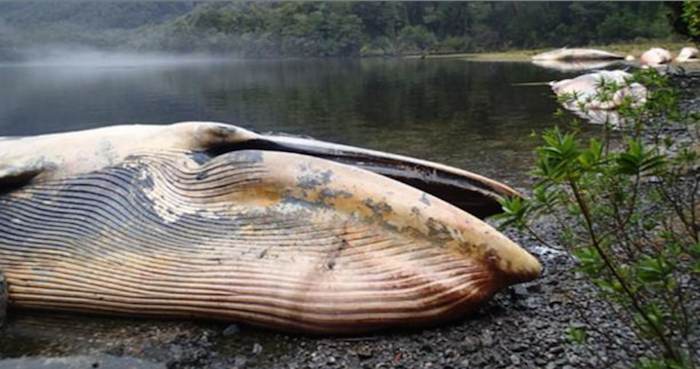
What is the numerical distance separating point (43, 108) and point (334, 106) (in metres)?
11.7

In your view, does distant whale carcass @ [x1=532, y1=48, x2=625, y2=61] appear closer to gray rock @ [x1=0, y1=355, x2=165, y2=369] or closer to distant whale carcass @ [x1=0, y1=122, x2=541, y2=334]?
distant whale carcass @ [x1=0, y1=122, x2=541, y2=334]

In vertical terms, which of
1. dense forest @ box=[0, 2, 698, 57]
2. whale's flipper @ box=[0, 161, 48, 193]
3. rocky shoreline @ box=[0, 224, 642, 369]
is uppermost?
whale's flipper @ box=[0, 161, 48, 193]

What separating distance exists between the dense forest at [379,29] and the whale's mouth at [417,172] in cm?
6501

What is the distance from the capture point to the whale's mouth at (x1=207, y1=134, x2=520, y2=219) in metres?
4.27

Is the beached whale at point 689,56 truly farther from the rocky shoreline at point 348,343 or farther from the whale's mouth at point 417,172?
the rocky shoreline at point 348,343

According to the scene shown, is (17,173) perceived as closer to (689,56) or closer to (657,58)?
(657,58)

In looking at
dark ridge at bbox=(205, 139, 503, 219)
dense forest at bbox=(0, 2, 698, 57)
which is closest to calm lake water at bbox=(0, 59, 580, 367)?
dark ridge at bbox=(205, 139, 503, 219)

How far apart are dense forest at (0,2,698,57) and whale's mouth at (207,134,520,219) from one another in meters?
65.0

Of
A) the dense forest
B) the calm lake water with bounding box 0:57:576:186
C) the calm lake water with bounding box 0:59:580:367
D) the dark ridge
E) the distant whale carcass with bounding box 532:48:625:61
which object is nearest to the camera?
the calm lake water with bounding box 0:59:580:367

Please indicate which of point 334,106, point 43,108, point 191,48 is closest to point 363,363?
point 334,106

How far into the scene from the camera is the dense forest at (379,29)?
79875mm

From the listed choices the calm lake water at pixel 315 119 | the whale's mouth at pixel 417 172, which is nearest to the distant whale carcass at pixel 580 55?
the calm lake water at pixel 315 119

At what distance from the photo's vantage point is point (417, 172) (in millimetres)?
4277

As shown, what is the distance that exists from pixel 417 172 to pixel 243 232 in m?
1.32
